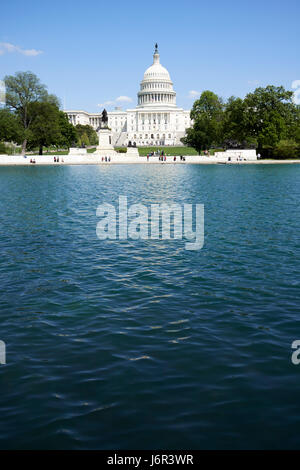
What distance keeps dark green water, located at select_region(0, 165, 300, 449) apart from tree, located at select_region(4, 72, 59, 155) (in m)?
69.7

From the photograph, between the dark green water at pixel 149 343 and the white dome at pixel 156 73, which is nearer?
the dark green water at pixel 149 343

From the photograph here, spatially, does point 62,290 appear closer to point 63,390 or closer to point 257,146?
point 63,390

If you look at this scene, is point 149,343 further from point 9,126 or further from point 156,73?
point 156,73

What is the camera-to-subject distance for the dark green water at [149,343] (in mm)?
5363

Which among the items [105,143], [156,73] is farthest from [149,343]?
[156,73]

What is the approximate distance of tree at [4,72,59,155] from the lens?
7756 cm

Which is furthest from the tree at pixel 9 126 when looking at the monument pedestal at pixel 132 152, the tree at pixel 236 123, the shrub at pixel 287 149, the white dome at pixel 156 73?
the white dome at pixel 156 73

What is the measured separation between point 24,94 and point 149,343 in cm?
7908

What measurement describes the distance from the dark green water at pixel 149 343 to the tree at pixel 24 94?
69.7m

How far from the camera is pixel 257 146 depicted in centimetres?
9106

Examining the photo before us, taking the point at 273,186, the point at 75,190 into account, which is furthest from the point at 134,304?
the point at 273,186

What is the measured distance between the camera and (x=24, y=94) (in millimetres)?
78938

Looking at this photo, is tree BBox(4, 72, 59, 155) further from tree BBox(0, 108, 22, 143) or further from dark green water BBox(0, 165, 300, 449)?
dark green water BBox(0, 165, 300, 449)

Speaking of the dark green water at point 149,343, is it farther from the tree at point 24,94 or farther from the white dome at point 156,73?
the white dome at point 156,73
